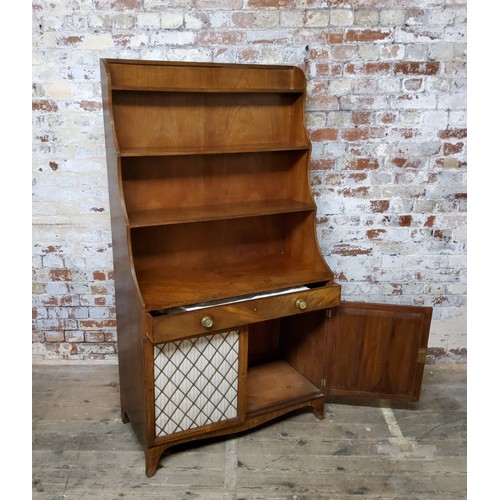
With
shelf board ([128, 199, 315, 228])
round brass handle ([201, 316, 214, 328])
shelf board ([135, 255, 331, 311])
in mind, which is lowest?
round brass handle ([201, 316, 214, 328])

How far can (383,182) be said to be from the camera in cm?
285

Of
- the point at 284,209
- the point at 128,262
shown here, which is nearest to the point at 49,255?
the point at 128,262

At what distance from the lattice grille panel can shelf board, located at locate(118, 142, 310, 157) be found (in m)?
0.78

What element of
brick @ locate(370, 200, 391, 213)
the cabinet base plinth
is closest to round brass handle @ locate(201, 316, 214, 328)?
the cabinet base plinth

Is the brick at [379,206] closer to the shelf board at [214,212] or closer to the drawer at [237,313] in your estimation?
the shelf board at [214,212]

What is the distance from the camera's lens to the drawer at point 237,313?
2101mm

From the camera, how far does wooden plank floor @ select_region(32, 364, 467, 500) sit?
2.18 metres

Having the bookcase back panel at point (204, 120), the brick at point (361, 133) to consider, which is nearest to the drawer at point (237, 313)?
the bookcase back panel at point (204, 120)

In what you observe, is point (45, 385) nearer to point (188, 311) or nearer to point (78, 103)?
point (188, 311)

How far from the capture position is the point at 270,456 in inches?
93.5

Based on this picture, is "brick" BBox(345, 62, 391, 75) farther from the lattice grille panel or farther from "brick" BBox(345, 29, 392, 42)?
the lattice grille panel

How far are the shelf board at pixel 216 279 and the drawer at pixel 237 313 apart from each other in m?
0.05

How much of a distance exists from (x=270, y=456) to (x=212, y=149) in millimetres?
1376

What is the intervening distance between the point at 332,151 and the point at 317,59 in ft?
1.50
